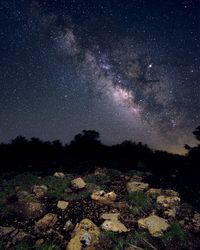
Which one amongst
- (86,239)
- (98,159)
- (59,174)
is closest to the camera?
(86,239)

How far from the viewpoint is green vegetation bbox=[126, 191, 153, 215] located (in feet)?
24.7

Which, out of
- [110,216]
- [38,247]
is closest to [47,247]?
[38,247]

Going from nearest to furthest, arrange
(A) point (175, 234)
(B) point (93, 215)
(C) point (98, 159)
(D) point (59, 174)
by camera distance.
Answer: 1. (A) point (175, 234)
2. (B) point (93, 215)
3. (D) point (59, 174)
4. (C) point (98, 159)

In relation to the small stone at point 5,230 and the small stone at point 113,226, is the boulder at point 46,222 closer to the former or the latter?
the small stone at point 5,230

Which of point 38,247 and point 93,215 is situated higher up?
point 93,215

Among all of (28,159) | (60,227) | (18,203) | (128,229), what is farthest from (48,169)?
(128,229)

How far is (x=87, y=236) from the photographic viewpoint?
6.12m

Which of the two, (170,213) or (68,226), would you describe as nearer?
(68,226)

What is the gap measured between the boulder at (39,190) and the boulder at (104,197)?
169 centimetres

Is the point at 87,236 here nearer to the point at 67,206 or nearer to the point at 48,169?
the point at 67,206

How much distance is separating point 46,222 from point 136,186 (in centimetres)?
347

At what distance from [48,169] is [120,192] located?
3933mm

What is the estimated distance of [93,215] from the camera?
7.33 metres

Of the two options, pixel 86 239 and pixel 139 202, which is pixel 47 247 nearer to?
pixel 86 239
